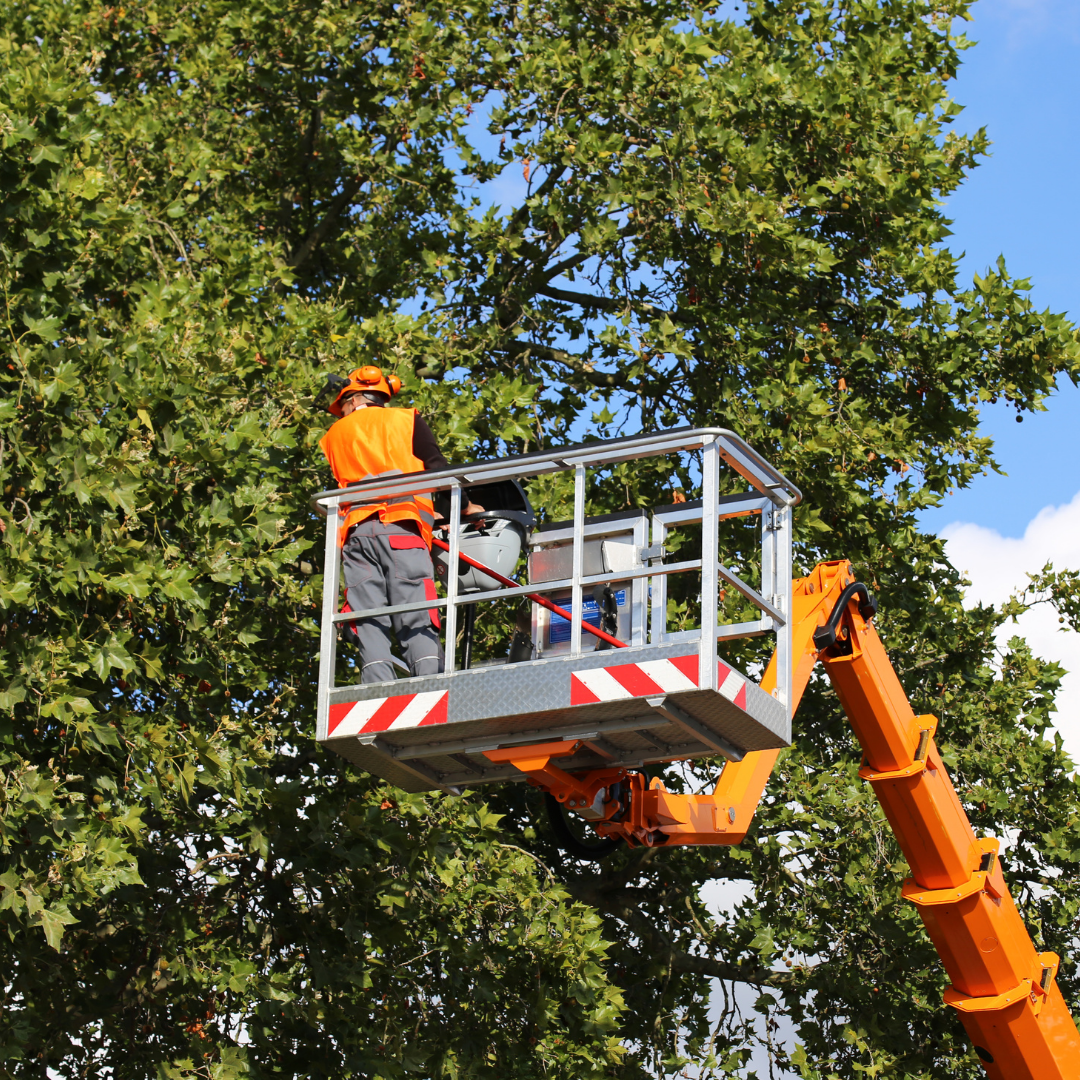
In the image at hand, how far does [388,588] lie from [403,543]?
0.24 meters

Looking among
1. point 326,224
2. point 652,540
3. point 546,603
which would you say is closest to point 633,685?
point 546,603

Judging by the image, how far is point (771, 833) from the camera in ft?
38.5

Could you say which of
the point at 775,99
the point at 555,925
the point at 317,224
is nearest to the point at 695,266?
the point at 775,99

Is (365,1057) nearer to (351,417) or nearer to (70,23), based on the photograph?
(351,417)

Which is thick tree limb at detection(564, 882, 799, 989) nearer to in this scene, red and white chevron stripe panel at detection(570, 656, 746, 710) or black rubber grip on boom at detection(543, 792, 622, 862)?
black rubber grip on boom at detection(543, 792, 622, 862)

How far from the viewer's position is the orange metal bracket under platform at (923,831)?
8.24 meters

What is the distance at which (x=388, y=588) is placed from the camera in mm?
7535

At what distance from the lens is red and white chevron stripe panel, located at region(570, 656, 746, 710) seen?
6.48 m

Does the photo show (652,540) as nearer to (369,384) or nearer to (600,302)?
(369,384)

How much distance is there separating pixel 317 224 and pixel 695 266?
4773mm

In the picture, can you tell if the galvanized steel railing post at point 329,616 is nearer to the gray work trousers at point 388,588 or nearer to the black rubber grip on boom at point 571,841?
the gray work trousers at point 388,588

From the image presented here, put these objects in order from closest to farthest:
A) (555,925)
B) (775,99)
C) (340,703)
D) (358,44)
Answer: (340,703)
(555,925)
(775,99)
(358,44)

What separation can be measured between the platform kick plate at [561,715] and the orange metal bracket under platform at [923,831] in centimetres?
71

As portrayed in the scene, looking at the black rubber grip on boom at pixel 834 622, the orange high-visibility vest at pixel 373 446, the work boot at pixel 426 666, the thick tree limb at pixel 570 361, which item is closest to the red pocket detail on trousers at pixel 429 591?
the work boot at pixel 426 666
